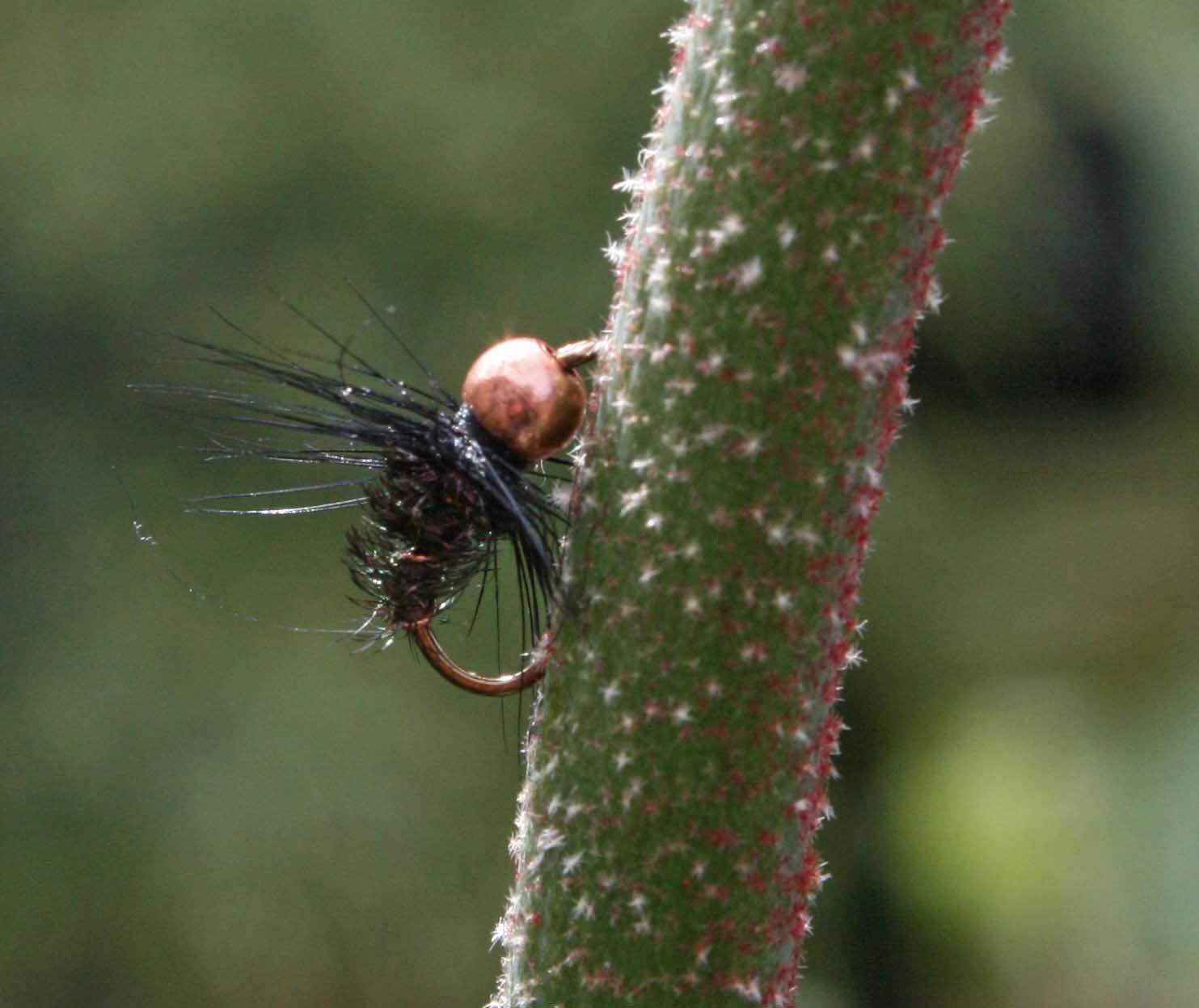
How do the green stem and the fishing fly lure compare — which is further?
Answer: the fishing fly lure

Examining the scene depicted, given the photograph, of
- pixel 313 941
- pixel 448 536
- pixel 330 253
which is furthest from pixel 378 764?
pixel 448 536

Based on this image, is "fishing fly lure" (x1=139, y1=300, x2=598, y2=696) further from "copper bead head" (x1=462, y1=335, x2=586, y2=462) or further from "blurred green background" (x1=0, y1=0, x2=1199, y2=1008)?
"blurred green background" (x1=0, y1=0, x2=1199, y2=1008)

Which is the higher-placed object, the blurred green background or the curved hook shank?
the blurred green background

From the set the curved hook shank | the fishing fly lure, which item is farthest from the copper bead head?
the curved hook shank

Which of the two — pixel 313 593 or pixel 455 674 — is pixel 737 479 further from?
pixel 313 593

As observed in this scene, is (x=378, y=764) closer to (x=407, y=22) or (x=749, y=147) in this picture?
(x=407, y=22)

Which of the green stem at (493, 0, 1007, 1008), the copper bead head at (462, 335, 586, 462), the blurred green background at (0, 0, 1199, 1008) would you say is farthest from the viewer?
the blurred green background at (0, 0, 1199, 1008)
